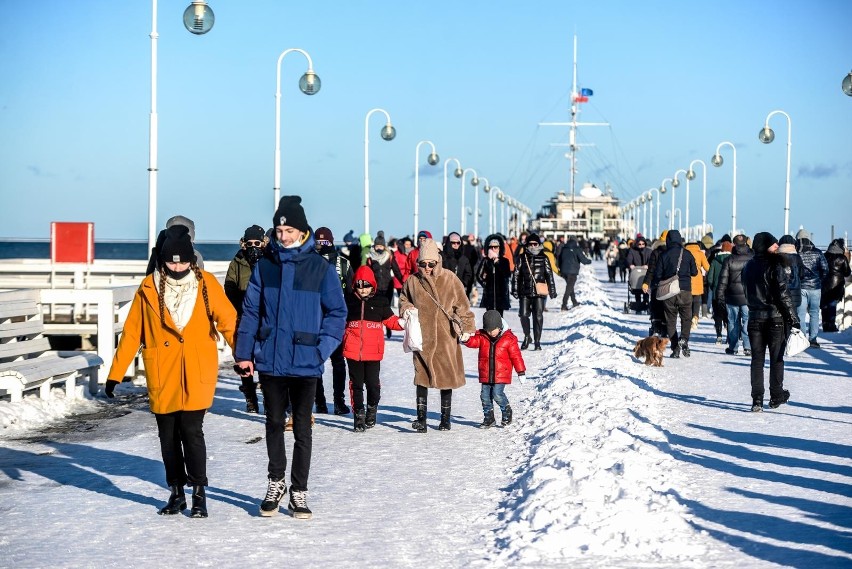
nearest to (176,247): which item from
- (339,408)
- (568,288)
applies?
(339,408)

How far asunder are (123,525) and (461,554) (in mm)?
2058

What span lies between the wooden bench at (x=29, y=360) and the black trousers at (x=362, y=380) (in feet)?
11.0

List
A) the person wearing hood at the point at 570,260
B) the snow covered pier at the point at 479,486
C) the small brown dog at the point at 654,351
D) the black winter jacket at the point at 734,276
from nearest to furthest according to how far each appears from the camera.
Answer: the snow covered pier at the point at 479,486, the small brown dog at the point at 654,351, the black winter jacket at the point at 734,276, the person wearing hood at the point at 570,260

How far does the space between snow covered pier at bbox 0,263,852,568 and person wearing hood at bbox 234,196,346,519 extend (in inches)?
13.8

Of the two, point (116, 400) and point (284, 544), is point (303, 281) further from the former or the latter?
point (116, 400)

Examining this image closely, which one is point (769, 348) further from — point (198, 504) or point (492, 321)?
point (198, 504)

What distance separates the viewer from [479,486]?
915 cm

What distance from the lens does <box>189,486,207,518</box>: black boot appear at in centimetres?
804

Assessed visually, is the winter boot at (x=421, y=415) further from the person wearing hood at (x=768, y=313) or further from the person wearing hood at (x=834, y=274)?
the person wearing hood at (x=834, y=274)

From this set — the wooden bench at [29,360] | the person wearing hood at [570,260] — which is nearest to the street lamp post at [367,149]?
the person wearing hood at [570,260]

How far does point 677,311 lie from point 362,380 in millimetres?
8226

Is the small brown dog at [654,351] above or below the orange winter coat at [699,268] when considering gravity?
below

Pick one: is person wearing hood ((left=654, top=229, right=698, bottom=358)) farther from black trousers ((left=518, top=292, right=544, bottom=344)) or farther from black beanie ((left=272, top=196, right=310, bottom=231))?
black beanie ((left=272, top=196, right=310, bottom=231))

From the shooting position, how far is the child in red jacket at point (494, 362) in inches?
477
